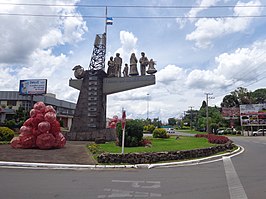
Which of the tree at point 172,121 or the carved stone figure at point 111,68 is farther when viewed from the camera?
the tree at point 172,121

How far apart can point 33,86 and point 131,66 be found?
29.1 metres

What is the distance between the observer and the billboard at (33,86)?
148 ft

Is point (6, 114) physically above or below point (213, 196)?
above

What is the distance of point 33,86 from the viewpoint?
45.5m

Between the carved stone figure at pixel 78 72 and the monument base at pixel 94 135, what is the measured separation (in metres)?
5.54

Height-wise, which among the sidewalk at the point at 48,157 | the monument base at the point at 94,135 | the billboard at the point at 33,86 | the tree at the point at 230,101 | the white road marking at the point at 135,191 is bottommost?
the white road marking at the point at 135,191

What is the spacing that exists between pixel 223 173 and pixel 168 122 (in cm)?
13786

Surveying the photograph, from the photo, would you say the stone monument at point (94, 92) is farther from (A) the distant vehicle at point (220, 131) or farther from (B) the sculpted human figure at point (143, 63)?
(A) the distant vehicle at point (220, 131)

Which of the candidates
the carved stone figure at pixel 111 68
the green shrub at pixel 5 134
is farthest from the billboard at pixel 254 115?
the green shrub at pixel 5 134

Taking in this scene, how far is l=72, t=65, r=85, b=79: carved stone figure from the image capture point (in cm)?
2381

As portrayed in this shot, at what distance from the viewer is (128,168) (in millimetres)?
11070

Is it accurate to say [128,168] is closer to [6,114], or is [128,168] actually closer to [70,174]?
[70,174]

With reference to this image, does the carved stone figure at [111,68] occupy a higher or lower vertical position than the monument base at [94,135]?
higher

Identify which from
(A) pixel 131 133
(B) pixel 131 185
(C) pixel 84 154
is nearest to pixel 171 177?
(B) pixel 131 185
